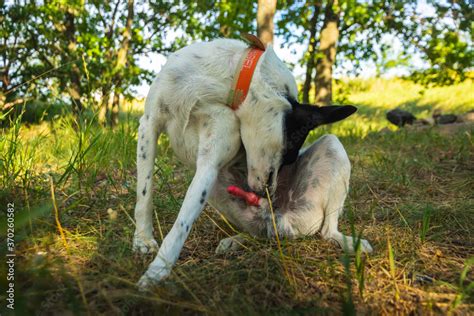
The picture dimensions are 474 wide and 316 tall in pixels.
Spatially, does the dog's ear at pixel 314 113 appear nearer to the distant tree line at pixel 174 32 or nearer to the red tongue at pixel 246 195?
the red tongue at pixel 246 195

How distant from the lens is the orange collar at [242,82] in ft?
6.62

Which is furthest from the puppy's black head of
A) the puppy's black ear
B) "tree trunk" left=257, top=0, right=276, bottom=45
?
"tree trunk" left=257, top=0, right=276, bottom=45

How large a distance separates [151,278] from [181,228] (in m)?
0.28

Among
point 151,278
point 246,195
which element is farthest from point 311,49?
point 151,278

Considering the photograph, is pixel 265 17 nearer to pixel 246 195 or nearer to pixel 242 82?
pixel 242 82

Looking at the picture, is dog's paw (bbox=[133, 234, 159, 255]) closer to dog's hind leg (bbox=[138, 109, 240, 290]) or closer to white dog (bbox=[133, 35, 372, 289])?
white dog (bbox=[133, 35, 372, 289])

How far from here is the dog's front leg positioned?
1.64 metres

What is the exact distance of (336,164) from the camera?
2.34 metres

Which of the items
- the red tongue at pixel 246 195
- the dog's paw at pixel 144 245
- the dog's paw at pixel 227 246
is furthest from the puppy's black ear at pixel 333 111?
the dog's paw at pixel 144 245

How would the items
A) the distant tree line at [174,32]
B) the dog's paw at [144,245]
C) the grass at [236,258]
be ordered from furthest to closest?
1. the distant tree line at [174,32]
2. the dog's paw at [144,245]
3. the grass at [236,258]

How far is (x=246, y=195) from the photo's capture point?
223cm

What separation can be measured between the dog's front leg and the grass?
0.05 m

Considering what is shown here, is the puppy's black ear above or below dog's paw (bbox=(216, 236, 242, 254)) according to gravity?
above

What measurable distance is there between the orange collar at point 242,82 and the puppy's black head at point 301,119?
0.26 meters
